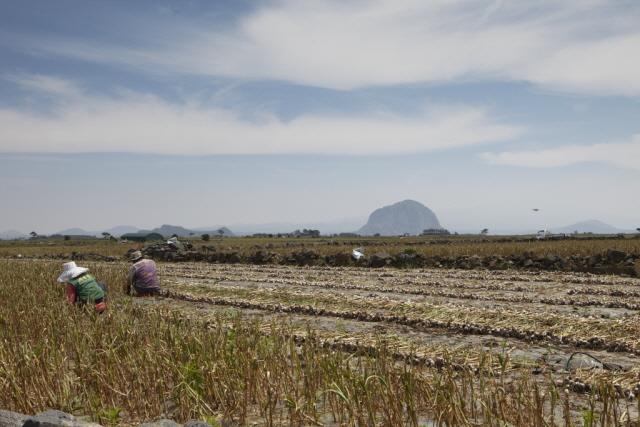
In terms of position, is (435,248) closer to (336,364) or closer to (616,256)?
(616,256)

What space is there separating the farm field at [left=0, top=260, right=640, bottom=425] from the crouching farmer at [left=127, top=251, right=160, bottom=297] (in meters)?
1.94

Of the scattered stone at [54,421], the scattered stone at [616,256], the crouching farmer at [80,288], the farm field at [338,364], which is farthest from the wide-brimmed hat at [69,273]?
the scattered stone at [616,256]

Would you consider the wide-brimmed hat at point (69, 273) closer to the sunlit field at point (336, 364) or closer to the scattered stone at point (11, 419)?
the sunlit field at point (336, 364)

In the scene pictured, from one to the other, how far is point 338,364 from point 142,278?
1073 centimetres

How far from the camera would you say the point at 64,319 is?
9.74 meters

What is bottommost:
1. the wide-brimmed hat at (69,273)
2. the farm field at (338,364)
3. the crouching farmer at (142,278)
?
the farm field at (338,364)

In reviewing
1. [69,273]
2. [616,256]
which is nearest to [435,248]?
[616,256]

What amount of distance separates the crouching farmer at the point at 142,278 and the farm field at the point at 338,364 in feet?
6.38

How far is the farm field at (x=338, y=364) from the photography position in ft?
18.5

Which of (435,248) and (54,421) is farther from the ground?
(435,248)

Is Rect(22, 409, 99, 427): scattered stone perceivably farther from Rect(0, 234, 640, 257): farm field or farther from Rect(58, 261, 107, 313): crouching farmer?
Rect(0, 234, 640, 257): farm field

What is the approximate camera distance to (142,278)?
52.0 feet

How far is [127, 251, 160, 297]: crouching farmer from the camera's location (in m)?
15.7

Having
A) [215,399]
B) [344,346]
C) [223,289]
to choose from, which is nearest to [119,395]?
[215,399]
